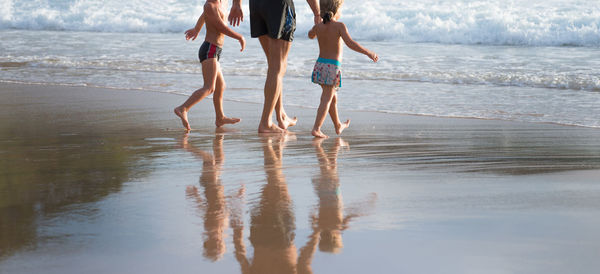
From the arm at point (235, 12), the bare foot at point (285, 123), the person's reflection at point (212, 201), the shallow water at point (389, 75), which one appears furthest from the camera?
the shallow water at point (389, 75)

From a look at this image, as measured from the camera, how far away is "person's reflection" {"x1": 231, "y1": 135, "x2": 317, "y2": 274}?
206 centimetres

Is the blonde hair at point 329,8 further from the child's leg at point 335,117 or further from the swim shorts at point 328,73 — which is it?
the child's leg at point 335,117

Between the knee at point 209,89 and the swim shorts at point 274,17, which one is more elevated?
the swim shorts at point 274,17

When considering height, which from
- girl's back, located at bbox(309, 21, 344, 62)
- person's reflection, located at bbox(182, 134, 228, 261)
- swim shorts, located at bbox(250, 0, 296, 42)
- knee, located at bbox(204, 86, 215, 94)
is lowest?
person's reflection, located at bbox(182, 134, 228, 261)

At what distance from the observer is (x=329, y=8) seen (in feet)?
16.6

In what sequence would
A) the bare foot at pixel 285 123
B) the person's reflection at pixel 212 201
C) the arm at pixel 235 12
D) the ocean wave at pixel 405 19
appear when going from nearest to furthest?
the person's reflection at pixel 212 201, the arm at pixel 235 12, the bare foot at pixel 285 123, the ocean wave at pixel 405 19

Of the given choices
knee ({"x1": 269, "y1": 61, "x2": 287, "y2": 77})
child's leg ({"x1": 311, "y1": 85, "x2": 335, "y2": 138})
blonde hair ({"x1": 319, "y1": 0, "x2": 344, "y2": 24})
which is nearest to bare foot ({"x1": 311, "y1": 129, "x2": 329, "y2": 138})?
child's leg ({"x1": 311, "y1": 85, "x2": 335, "y2": 138})

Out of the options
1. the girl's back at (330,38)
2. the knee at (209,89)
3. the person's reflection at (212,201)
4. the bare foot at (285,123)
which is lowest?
the bare foot at (285,123)

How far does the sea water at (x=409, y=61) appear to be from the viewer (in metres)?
7.38

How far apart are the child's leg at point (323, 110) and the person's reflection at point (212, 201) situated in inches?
34.9

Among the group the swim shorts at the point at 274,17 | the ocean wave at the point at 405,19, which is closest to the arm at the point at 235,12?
the swim shorts at the point at 274,17

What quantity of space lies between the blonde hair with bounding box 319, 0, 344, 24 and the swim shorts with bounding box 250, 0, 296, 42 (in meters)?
0.25

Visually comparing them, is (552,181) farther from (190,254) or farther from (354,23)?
(354,23)

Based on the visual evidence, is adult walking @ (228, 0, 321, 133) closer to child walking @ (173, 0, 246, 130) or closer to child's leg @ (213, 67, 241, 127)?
child walking @ (173, 0, 246, 130)
